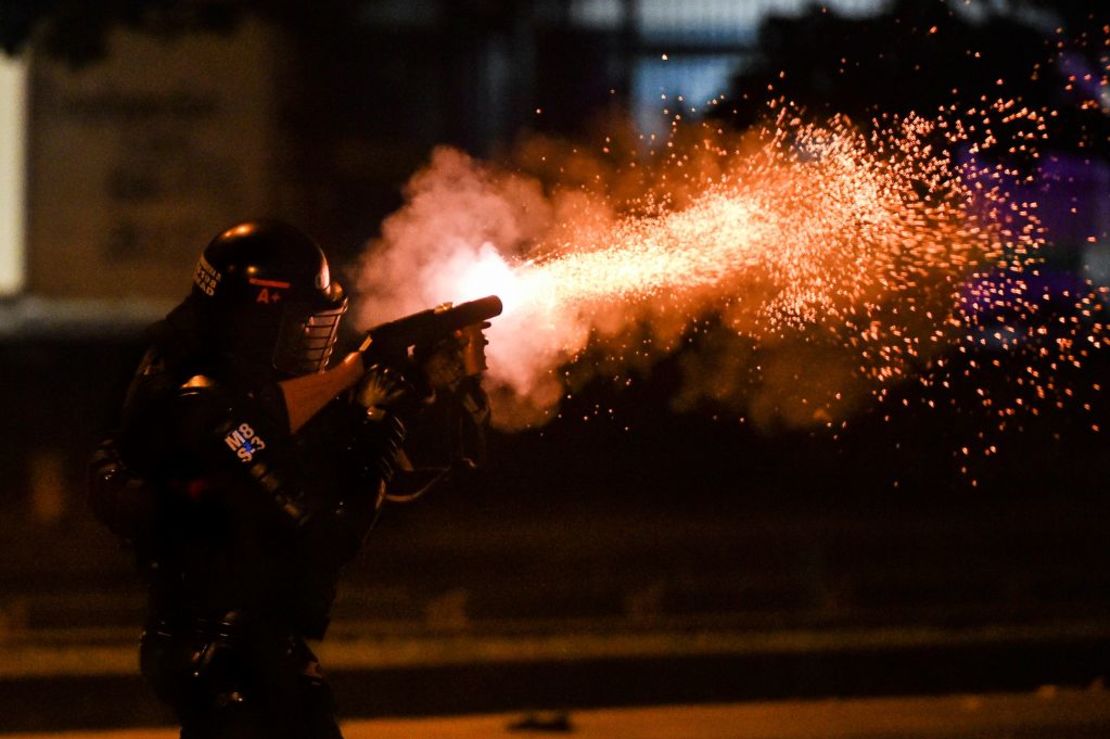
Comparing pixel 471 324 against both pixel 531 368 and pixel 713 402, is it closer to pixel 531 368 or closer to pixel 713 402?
pixel 531 368

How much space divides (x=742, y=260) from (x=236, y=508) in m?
2.30

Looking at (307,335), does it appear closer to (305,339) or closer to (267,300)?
(305,339)

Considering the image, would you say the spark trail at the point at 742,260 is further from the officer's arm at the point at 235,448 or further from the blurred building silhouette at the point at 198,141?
the blurred building silhouette at the point at 198,141

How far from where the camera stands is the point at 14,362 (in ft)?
62.7

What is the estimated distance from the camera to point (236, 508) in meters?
3.61

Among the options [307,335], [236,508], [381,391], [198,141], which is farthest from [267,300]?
[198,141]

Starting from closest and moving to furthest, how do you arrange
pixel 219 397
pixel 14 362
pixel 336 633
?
1. pixel 219 397
2. pixel 336 633
3. pixel 14 362

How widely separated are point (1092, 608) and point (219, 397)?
840 cm

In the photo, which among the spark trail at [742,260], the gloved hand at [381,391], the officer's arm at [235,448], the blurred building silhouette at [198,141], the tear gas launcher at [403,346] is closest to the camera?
the officer's arm at [235,448]

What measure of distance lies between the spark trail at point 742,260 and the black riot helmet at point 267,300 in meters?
1.00

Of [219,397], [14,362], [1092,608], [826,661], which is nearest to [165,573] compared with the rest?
[219,397]

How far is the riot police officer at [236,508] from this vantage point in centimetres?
357

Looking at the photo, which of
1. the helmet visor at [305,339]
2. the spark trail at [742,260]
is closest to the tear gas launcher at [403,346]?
the helmet visor at [305,339]

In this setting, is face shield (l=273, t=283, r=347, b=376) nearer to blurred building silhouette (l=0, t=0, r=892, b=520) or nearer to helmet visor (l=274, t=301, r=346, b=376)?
helmet visor (l=274, t=301, r=346, b=376)
